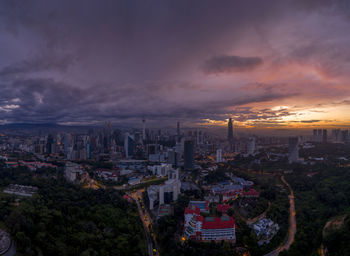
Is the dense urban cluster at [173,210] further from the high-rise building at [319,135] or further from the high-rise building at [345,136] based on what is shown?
the high-rise building at [319,135]

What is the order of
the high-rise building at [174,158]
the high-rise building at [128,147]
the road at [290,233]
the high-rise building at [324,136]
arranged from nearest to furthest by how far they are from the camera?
the road at [290,233]
the high-rise building at [174,158]
the high-rise building at [128,147]
the high-rise building at [324,136]

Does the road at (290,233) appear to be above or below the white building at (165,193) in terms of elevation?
below

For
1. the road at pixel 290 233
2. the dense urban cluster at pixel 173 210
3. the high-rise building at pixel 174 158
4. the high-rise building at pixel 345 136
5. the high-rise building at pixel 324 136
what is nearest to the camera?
the dense urban cluster at pixel 173 210

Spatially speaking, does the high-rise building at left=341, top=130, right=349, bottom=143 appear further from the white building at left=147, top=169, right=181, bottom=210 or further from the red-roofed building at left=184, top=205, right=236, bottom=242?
the red-roofed building at left=184, top=205, right=236, bottom=242

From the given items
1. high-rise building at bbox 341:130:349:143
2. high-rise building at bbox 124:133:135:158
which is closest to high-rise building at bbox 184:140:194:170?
high-rise building at bbox 124:133:135:158

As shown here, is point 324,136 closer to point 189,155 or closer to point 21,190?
point 189,155

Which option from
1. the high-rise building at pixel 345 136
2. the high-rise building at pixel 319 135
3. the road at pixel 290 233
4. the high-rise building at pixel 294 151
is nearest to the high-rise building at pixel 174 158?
the high-rise building at pixel 294 151

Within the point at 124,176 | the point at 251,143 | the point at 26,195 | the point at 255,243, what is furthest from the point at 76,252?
the point at 251,143

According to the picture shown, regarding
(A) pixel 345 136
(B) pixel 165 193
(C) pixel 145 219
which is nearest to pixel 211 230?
(C) pixel 145 219

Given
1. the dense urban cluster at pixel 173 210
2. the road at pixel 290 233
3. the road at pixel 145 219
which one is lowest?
the road at pixel 145 219

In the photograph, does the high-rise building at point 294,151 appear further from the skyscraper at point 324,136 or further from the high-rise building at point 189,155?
the skyscraper at point 324,136

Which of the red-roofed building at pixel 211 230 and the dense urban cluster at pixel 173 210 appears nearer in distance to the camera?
the dense urban cluster at pixel 173 210

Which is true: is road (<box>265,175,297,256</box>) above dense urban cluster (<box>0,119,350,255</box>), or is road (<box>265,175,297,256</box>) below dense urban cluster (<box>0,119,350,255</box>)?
below
